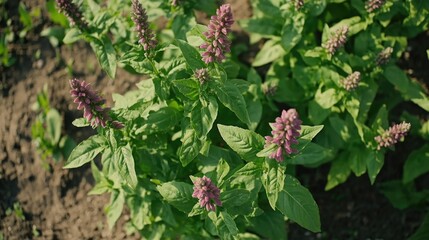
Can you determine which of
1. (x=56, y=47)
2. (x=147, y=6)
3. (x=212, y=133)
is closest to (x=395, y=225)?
(x=212, y=133)

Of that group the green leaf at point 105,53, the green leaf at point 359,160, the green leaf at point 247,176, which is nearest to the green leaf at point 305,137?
the green leaf at point 247,176

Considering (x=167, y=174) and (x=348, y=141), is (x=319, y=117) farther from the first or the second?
(x=167, y=174)

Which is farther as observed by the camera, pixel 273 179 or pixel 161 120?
pixel 161 120

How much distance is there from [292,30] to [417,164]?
2081 millimetres

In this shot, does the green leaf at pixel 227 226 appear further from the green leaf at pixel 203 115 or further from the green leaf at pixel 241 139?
the green leaf at pixel 203 115

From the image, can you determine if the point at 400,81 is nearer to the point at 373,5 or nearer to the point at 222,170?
the point at 373,5

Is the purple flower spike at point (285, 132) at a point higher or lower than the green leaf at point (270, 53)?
higher

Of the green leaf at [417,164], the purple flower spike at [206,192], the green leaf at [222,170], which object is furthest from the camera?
the green leaf at [417,164]

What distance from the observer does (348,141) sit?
5.27 m

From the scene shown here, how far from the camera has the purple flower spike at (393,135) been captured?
167 inches

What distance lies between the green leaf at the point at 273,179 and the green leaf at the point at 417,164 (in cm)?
230

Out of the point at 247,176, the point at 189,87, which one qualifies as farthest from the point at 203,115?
the point at 247,176

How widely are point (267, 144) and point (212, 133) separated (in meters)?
1.48

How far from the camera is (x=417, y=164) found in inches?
215
